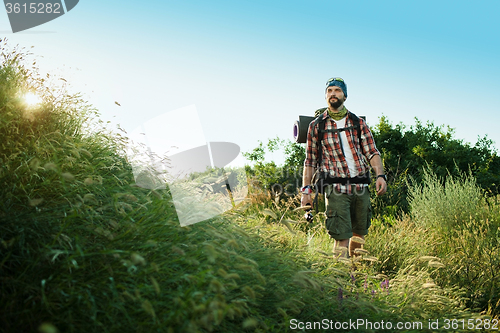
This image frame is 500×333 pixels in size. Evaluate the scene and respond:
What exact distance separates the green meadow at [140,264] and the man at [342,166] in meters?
0.43

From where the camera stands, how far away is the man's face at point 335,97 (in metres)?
4.02

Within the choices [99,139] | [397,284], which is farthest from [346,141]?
[99,139]

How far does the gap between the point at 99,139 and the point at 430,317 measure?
363cm

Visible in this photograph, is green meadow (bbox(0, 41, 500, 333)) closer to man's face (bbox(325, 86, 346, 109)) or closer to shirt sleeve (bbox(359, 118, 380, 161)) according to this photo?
shirt sleeve (bbox(359, 118, 380, 161))

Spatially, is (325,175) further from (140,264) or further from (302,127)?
(140,264)

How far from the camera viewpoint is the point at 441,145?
448 inches

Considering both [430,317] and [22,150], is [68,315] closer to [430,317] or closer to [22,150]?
[22,150]

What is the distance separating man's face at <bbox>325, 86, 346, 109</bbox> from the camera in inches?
158

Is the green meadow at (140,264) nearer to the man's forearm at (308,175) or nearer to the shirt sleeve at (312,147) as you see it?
the man's forearm at (308,175)

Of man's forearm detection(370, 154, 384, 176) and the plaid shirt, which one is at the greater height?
the plaid shirt

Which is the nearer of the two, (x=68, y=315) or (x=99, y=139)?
(x=68, y=315)

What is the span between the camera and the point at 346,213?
152 inches

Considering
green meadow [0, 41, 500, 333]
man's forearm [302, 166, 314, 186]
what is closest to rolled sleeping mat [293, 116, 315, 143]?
man's forearm [302, 166, 314, 186]

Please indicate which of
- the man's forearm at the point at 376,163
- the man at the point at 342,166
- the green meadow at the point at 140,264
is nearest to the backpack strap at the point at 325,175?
the man at the point at 342,166
